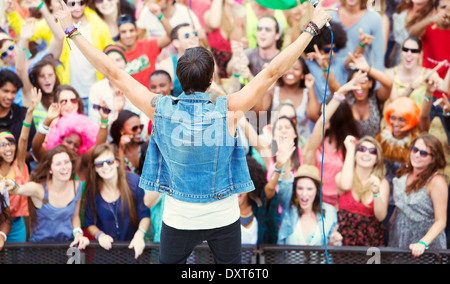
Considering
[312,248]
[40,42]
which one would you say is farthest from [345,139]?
[40,42]

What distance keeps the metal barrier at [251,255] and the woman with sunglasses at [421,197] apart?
0.97 feet

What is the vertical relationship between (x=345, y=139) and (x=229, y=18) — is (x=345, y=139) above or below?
below

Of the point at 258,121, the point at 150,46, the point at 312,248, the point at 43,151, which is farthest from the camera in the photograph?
the point at 150,46

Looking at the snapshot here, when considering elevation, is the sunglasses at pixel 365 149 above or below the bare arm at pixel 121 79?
above

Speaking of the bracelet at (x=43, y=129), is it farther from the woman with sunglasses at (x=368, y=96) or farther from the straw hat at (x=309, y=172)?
the woman with sunglasses at (x=368, y=96)

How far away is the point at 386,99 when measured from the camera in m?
4.79

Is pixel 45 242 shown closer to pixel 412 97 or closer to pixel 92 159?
pixel 92 159

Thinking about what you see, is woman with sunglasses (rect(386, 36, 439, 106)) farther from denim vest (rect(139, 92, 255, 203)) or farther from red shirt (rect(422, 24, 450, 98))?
denim vest (rect(139, 92, 255, 203))

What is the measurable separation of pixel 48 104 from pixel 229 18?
177 cm

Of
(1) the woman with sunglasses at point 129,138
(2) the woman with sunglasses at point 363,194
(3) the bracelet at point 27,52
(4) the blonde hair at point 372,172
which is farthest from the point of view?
(3) the bracelet at point 27,52

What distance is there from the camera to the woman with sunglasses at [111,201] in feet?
13.4

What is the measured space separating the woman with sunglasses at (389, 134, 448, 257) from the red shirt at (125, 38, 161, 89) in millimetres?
2245

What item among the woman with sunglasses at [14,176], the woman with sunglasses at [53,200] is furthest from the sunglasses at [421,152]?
the woman with sunglasses at [14,176]

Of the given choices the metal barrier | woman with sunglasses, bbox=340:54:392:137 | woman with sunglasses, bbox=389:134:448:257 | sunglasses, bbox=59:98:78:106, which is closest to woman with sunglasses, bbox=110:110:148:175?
sunglasses, bbox=59:98:78:106
